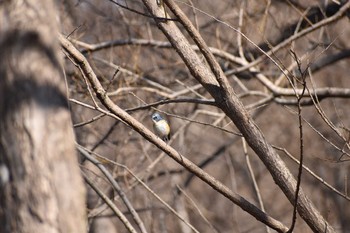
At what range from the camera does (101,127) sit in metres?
8.40

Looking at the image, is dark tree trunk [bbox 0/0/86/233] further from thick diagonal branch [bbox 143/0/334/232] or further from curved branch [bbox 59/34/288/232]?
thick diagonal branch [bbox 143/0/334/232]

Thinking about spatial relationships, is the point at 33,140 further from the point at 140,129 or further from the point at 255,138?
the point at 255,138

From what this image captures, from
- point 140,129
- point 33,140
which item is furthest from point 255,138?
point 33,140

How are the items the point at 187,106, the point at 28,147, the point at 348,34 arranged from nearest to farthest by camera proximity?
the point at 28,147
the point at 187,106
the point at 348,34

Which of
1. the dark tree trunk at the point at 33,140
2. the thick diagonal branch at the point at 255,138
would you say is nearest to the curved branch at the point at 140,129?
the thick diagonal branch at the point at 255,138

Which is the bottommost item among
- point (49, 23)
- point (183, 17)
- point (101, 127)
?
point (49, 23)

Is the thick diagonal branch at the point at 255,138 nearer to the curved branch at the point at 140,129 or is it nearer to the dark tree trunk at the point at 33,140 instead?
the curved branch at the point at 140,129

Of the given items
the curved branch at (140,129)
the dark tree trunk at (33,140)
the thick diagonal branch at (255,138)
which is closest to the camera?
the dark tree trunk at (33,140)

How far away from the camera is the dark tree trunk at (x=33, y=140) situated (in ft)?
9.18

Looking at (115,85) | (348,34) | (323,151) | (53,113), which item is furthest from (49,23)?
(323,151)

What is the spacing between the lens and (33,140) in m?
2.83

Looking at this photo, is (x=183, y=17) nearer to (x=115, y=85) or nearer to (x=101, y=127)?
(x=115, y=85)

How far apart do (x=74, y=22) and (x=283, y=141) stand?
29.2ft

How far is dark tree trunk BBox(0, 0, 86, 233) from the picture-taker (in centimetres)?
280
